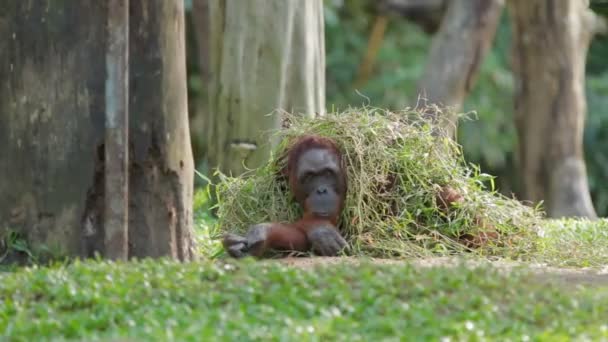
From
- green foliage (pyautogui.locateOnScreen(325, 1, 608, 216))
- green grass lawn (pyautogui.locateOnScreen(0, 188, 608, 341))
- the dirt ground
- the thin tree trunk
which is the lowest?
green foliage (pyautogui.locateOnScreen(325, 1, 608, 216))

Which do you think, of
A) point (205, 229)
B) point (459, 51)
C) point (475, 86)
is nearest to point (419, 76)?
point (475, 86)

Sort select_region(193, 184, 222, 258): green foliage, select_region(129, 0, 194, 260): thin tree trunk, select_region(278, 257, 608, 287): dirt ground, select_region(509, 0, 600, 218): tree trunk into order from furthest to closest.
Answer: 1. select_region(509, 0, 600, 218): tree trunk
2. select_region(193, 184, 222, 258): green foliage
3. select_region(129, 0, 194, 260): thin tree trunk
4. select_region(278, 257, 608, 287): dirt ground

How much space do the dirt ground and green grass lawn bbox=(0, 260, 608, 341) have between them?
25 cm

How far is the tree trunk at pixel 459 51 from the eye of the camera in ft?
41.8

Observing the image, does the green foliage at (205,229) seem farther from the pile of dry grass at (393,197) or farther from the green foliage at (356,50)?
the green foliage at (356,50)

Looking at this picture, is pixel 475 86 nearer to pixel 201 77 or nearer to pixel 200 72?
pixel 200 72

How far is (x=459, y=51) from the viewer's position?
41.8 feet

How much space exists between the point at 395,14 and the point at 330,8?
6.51 feet

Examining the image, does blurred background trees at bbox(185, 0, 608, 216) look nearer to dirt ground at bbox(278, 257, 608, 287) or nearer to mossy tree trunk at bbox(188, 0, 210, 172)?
mossy tree trunk at bbox(188, 0, 210, 172)

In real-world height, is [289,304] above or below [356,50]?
above

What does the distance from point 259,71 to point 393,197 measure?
94.9 inches

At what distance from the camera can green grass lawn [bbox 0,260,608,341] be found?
161 inches

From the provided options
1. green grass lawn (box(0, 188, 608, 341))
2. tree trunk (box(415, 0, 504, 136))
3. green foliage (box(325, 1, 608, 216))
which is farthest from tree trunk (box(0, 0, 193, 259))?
green foliage (box(325, 1, 608, 216))

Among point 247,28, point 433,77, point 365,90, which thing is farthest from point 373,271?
point 365,90
